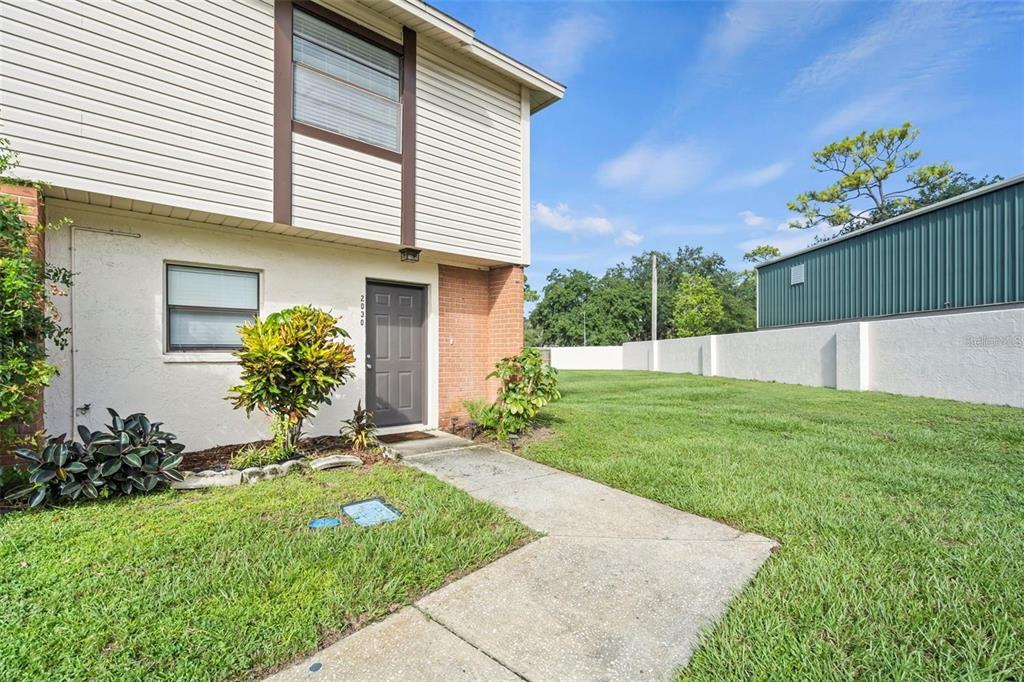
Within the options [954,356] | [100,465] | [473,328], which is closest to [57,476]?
[100,465]

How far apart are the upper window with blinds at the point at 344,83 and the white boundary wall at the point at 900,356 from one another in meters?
11.3

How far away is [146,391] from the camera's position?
458cm

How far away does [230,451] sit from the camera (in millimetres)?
4879

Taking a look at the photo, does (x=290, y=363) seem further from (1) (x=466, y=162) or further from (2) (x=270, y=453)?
(1) (x=466, y=162)

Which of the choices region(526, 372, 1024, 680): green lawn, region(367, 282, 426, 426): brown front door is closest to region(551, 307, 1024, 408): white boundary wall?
region(526, 372, 1024, 680): green lawn

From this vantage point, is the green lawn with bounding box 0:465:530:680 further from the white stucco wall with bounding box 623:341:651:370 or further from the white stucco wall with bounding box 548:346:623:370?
the white stucco wall with bounding box 548:346:623:370

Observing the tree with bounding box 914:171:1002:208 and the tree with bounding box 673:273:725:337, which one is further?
the tree with bounding box 673:273:725:337

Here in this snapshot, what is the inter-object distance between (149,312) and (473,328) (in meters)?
4.01

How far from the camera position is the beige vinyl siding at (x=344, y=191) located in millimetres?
4926

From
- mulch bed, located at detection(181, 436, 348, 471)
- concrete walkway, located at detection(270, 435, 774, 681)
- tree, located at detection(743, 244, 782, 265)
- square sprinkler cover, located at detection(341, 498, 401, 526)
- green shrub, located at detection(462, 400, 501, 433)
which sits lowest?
concrete walkway, located at detection(270, 435, 774, 681)

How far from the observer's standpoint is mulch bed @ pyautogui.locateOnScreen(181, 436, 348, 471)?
4.45 meters

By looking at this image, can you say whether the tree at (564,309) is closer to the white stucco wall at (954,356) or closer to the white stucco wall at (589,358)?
the white stucco wall at (589,358)

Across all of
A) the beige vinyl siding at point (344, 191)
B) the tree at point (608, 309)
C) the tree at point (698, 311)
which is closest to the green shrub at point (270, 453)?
the beige vinyl siding at point (344, 191)

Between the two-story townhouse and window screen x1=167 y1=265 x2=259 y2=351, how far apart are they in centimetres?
2
